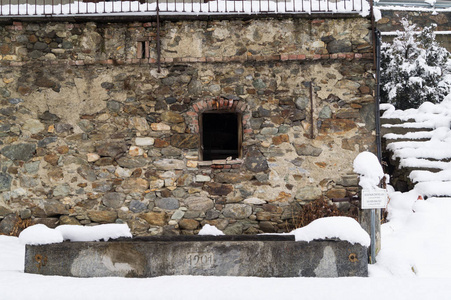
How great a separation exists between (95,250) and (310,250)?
1931 mm

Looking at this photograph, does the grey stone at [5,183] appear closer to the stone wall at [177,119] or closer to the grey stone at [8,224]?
the stone wall at [177,119]

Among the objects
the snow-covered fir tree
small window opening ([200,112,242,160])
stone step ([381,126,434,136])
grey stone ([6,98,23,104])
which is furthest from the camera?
the snow-covered fir tree

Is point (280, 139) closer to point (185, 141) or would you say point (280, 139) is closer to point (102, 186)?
point (185, 141)

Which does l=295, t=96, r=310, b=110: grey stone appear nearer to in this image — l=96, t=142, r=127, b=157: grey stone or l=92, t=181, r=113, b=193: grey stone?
l=96, t=142, r=127, b=157: grey stone

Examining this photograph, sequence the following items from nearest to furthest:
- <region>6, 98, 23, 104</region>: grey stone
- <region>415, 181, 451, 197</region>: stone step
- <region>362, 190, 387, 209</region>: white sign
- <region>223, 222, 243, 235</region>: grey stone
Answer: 1. <region>362, 190, 387, 209</region>: white sign
2. <region>223, 222, 243, 235</region>: grey stone
3. <region>6, 98, 23, 104</region>: grey stone
4. <region>415, 181, 451, 197</region>: stone step

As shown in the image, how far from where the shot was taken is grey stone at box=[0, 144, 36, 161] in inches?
214

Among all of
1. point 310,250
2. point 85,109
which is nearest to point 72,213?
point 85,109

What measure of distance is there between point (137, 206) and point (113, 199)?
14.5 inches

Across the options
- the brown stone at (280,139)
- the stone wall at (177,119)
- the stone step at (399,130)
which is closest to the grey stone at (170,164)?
the stone wall at (177,119)

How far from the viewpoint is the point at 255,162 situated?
537 cm

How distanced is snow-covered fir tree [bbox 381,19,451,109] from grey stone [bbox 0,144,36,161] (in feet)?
24.4

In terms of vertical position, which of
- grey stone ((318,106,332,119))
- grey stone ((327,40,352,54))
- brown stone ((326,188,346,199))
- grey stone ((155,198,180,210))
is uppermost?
grey stone ((327,40,352,54))

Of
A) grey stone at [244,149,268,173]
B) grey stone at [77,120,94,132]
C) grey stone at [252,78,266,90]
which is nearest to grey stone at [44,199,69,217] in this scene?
grey stone at [77,120,94,132]

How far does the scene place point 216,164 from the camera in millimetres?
5379
